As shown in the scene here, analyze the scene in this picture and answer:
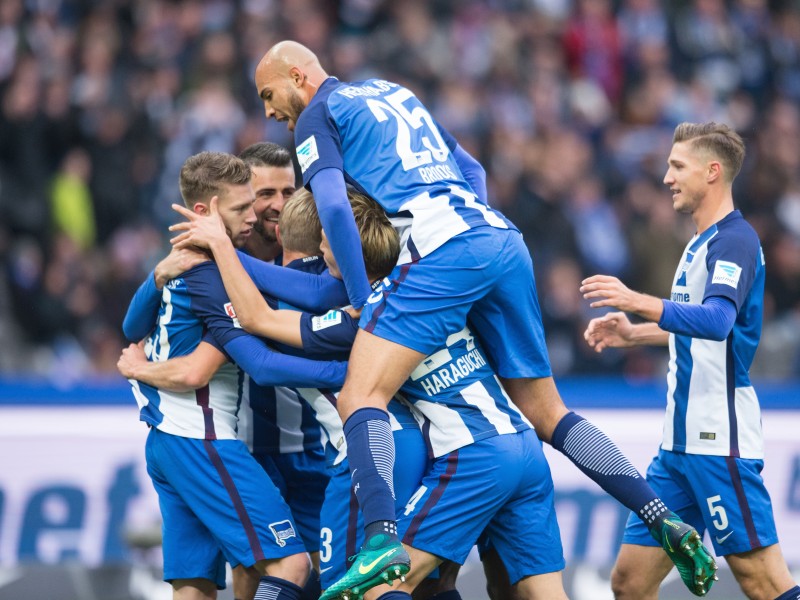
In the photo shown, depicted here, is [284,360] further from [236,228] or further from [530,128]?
[530,128]

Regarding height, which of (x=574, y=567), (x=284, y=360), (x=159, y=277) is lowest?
(x=574, y=567)

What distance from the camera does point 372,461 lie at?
14.8 ft

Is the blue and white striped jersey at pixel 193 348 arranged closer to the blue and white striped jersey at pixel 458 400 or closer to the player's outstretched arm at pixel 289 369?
the player's outstretched arm at pixel 289 369

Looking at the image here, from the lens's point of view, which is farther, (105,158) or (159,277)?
(105,158)

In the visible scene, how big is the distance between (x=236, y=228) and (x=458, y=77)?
306 inches

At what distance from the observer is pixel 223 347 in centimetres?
511

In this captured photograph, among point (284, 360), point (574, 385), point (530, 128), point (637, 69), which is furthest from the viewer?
point (637, 69)

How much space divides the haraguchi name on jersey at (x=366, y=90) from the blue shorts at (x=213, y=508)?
1.52 metres

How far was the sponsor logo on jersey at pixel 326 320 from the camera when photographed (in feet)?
16.3

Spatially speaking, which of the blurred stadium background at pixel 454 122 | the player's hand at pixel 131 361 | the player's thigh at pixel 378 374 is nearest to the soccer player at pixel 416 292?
the player's thigh at pixel 378 374

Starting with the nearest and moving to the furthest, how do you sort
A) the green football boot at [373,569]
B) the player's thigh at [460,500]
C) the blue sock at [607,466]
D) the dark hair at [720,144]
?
the green football boot at [373,569] → the player's thigh at [460,500] → the blue sock at [607,466] → the dark hair at [720,144]

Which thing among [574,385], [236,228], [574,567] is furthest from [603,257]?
[236,228]

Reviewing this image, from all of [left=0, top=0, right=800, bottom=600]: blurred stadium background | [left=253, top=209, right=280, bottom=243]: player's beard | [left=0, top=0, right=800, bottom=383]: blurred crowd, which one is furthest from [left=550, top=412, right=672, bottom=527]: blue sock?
[left=0, top=0, right=800, bottom=383]: blurred crowd

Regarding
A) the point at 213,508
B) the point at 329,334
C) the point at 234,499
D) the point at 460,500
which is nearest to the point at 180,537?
the point at 213,508
